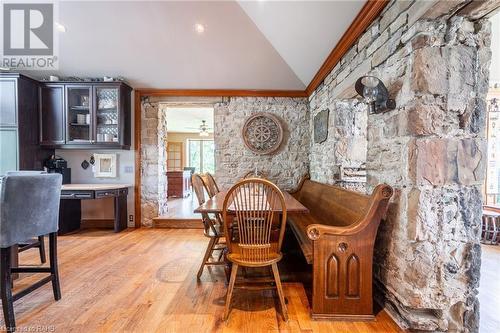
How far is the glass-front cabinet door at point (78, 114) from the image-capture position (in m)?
3.92

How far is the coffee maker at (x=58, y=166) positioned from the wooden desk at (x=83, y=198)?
1.09 feet

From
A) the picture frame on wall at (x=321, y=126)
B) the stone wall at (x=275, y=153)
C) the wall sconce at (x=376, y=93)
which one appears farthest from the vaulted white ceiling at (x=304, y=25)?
the stone wall at (x=275, y=153)

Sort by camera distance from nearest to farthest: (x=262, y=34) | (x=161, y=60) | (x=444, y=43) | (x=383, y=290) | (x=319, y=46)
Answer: (x=444, y=43)
(x=383, y=290)
(x=319, y=46)
(x=262, y=34)
(x=161, y=60)

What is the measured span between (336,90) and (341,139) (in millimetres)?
592

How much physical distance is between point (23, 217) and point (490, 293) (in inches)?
151

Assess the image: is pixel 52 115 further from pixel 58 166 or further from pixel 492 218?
pixel 492 218

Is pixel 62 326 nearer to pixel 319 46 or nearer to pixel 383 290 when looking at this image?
pixel 383 290

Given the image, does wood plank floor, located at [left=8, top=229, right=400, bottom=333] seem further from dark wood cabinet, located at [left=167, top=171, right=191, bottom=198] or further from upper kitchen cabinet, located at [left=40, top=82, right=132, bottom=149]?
dark wood cabinet, located at [left=167, top=171, right=191, bottom=198]

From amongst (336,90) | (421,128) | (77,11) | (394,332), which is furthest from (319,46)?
(77,11)

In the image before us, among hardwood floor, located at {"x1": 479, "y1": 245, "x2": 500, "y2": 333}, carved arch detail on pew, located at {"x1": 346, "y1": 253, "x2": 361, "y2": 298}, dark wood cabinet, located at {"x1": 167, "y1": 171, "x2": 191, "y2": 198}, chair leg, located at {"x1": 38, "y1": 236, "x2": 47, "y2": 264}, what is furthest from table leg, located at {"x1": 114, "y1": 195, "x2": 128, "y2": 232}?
hardwood floor, located at {"x1": 479, "y1": 245, "x2": 500, "y2": 333}

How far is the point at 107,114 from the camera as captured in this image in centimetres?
404

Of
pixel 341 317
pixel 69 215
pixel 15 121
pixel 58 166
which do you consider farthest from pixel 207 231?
pixel 15 121

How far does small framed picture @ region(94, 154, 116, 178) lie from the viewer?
426 cm

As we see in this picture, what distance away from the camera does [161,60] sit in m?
3.64
